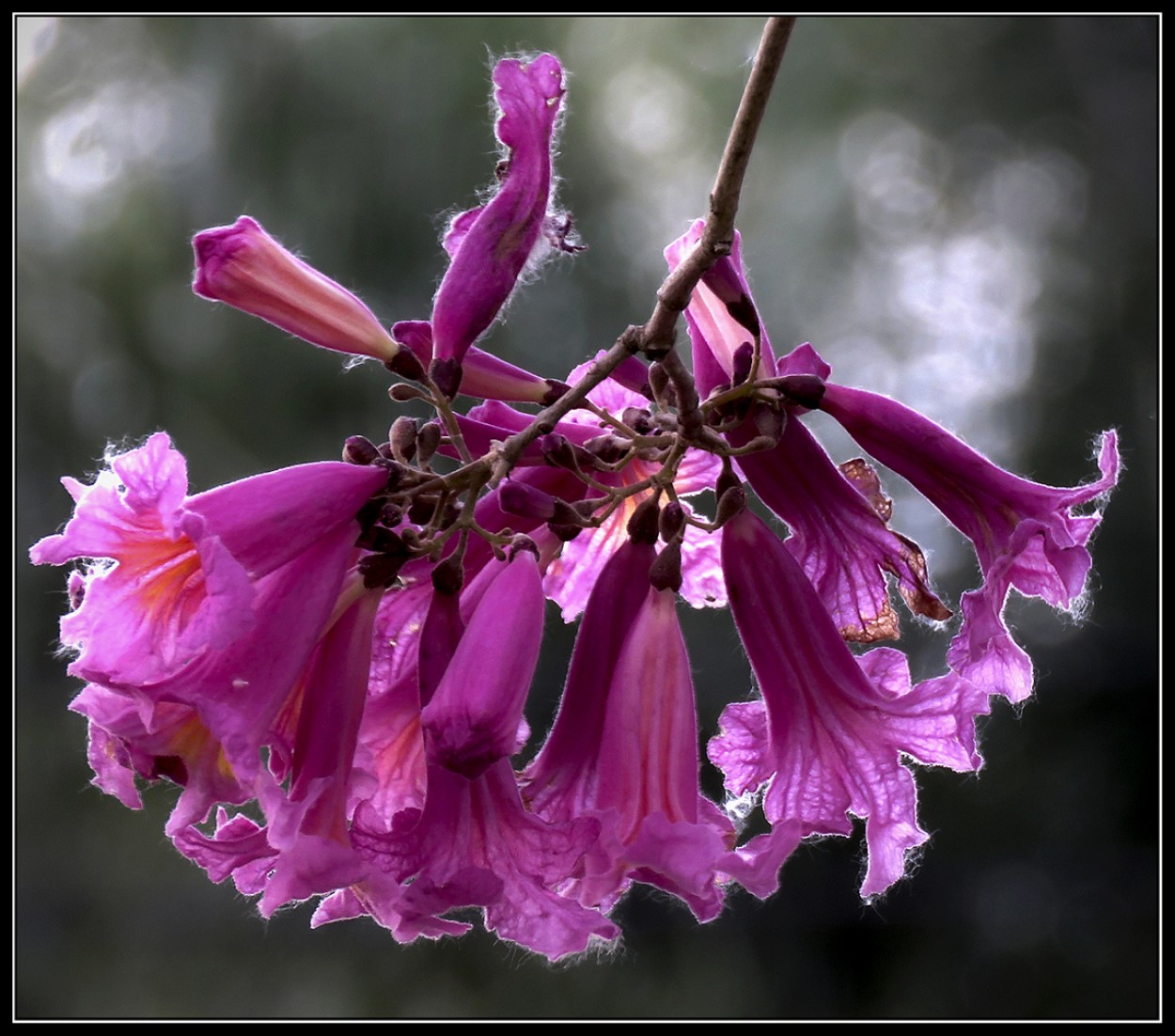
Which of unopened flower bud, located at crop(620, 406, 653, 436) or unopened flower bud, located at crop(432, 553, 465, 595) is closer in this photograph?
unopened flower bud, located at crop(432, 553, 465, 595)

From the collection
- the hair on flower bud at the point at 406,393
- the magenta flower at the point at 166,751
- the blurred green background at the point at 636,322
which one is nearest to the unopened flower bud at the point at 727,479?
the hair on flower bud at the point at 406,393

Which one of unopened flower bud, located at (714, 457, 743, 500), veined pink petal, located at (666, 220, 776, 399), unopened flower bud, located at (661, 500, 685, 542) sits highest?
veined pink petal, located at (666, 220, 776, 399)

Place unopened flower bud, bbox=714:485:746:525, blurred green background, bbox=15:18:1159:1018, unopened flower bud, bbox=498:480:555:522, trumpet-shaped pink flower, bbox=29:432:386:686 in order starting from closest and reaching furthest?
1. trumpet-shaped pink flower, bbox=29:432:386:686
2. unopened flower bud, bbox=498:480:555:522
3. unopened flower bud, bbox=714:485:746:525
4. blurred green background, bbox=15:18:1159:1018

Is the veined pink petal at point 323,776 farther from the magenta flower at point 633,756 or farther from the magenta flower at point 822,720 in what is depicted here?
the magenta flower at point 822,720

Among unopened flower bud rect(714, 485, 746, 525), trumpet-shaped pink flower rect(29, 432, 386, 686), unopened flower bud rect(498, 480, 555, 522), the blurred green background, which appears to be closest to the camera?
trumpet-shaped pink flower rect(29, 432, 386, 686)

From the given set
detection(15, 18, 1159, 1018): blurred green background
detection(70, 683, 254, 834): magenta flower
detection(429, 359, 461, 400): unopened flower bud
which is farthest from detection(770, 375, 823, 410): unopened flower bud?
detection(15, 18, 1159, 1018): blurred green background

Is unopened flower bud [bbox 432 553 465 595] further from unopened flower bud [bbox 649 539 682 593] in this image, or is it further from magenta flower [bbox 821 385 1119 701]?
magenta flower [bbox 821 385 1119 701]

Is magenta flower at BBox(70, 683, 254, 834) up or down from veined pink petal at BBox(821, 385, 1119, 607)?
down
